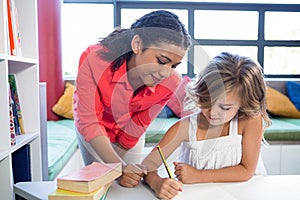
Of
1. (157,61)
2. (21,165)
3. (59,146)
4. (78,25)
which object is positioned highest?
(78,25)

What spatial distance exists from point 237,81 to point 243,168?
0.26m

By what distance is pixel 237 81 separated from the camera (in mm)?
949

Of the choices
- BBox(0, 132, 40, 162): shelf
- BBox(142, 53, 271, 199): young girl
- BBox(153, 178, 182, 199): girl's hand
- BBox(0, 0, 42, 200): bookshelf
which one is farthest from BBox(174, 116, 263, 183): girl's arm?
BBox(0, 0, 42, 200): bookshelf

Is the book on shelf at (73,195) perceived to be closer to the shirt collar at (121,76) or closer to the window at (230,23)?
the shirt collar at (121,76)

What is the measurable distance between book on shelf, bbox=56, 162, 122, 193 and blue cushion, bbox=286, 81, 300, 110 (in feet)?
8.64

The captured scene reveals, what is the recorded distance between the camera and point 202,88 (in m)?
1.04

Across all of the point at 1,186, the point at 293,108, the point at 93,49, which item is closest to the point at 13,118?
the point at 1,186

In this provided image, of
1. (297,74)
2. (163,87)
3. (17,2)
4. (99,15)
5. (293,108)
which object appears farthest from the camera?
(297,74)

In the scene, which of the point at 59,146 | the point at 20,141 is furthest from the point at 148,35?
the point at 59,146

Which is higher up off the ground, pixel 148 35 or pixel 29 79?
pixel 148 35

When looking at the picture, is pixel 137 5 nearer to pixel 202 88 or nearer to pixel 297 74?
pixel 297 74

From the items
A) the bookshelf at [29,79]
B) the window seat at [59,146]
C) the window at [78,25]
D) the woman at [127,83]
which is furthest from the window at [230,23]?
the woman at [127,83]

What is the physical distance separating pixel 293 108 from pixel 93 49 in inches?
94.1

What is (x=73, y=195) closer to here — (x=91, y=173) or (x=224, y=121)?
(x=91, y=173)
